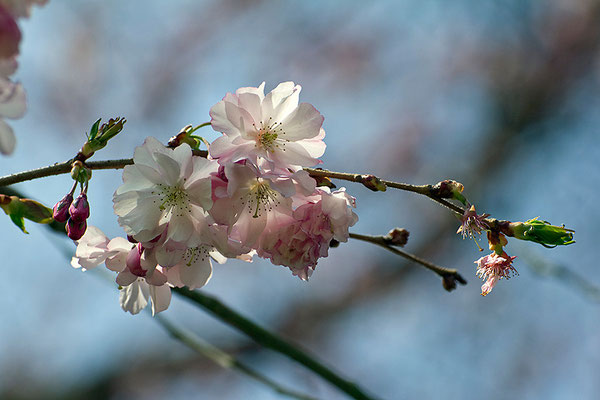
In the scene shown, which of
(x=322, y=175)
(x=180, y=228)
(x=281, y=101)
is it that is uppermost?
(x=281, y=101)

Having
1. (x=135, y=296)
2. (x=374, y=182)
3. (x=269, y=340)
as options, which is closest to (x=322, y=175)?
(x=374, y=182)

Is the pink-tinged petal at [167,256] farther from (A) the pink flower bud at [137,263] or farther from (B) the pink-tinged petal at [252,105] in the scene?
(B) the pink-tinged petal at [252,105]

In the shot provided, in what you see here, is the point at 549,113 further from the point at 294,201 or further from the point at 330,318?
the point at 294,201

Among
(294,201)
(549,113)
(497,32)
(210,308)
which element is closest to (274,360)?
(549,113)

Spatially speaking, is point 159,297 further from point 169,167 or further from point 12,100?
point 12,100

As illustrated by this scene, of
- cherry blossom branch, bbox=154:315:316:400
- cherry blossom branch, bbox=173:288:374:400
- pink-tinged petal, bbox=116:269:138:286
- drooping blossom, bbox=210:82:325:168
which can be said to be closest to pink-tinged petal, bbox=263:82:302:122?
drooping blossom, bbox=210:82:325:168

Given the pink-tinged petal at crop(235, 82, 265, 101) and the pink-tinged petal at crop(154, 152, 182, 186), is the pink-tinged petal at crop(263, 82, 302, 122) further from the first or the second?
the pink-tinged petal at crop(154, 152, 182, 186)
